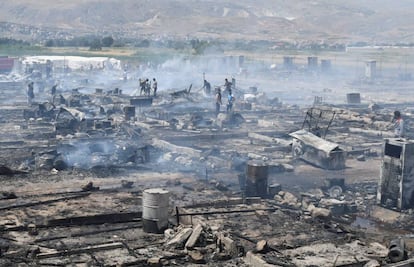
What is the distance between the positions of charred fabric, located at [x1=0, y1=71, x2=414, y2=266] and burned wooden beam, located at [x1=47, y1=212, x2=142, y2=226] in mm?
21

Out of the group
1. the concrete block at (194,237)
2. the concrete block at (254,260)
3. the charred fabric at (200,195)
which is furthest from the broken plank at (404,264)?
the concrete block at (194,237)

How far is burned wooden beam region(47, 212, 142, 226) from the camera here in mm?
13109

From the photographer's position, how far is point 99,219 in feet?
44.2

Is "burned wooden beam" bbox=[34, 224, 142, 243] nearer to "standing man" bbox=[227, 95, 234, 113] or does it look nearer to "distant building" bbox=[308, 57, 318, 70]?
"standing man" bbox=[227, 95, 234, 113]

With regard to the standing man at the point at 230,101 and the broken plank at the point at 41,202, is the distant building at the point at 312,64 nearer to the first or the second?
the standing man at the point at 230,101

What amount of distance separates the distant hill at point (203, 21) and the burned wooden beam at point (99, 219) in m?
99.8

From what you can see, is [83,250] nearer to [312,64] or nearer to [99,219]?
[99,219]

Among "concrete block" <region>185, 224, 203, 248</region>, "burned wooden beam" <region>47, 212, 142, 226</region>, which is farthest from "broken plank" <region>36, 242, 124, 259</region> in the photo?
"burned wooden beam" <region>47, 212, 142, 226</region>

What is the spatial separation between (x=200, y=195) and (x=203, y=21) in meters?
120

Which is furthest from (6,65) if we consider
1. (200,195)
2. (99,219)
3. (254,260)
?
(254,260)

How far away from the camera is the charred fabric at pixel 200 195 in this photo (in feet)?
37.6

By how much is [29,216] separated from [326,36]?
365ft

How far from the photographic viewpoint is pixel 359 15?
491 feet

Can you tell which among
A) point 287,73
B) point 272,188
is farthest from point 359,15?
point 272,188
